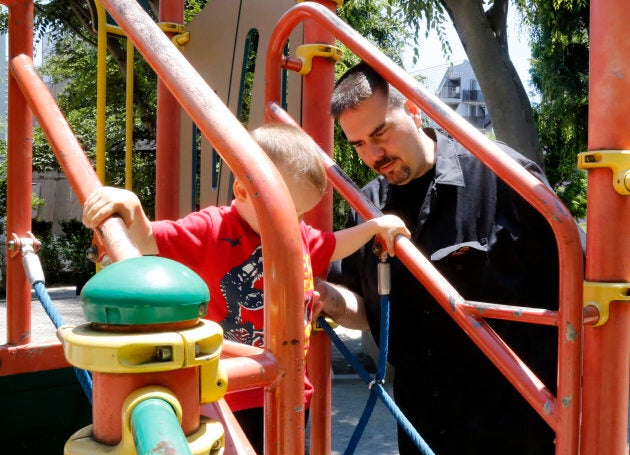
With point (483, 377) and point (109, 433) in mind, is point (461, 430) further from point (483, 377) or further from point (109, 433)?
point (109, 433)

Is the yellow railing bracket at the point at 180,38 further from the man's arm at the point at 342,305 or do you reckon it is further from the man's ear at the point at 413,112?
the man's arm at the point at 342,305

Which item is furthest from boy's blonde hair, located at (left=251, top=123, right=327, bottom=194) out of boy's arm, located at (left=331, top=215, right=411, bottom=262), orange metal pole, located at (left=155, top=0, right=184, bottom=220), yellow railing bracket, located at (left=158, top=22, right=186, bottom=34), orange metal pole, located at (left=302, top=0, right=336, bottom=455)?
yellow railing bracket, located at (left=158, top=22, right=186, bottom=34)

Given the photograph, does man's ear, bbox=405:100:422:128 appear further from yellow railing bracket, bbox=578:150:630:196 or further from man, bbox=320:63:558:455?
yellow railing bracket, bbox=578:150:630:196

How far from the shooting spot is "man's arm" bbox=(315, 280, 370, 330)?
157 centimetres

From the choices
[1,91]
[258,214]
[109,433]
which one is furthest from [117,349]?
[1,91]

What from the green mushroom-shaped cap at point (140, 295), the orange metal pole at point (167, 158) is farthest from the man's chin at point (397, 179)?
the green mushroom-shaped cap at point (140, 295)

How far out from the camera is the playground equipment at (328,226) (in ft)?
2.25

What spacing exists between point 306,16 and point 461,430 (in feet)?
3.57

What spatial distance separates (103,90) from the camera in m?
2.18

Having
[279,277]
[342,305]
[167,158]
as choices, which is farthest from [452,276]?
[279,277]

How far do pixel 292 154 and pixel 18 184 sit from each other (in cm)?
61

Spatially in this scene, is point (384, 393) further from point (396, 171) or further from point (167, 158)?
point (167, 158)

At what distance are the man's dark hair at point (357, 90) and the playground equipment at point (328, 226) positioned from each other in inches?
3.9

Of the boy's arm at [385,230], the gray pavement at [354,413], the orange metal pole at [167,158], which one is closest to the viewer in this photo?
the boy's arm at [385,230]
